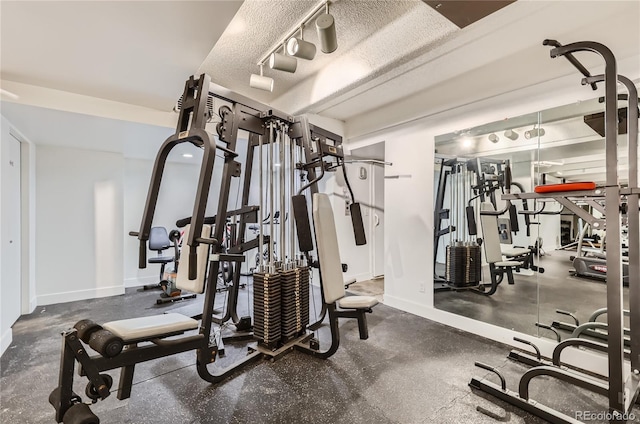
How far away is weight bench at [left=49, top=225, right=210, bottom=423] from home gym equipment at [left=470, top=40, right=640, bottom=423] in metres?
2.21

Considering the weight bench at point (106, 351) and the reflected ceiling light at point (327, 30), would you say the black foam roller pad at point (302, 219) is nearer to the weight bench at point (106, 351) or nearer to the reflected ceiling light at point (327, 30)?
the weight bench at point (106, 351)

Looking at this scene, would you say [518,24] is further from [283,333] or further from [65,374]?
[65,374]

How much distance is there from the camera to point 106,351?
1.50 metres

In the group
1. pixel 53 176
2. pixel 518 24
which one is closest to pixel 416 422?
pixel 518 24

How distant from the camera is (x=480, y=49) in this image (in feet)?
8.17

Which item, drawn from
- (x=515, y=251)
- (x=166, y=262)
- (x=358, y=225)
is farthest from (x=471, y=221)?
(x=166, y=262)

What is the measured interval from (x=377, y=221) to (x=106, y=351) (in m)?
4.61

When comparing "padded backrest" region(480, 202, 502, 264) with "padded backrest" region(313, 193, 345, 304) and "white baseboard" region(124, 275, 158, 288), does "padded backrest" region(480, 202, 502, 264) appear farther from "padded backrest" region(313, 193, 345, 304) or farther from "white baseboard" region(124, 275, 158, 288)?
"white baseboard" region(124, 275, 158, 288)

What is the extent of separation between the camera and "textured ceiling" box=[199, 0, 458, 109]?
2.20 metres

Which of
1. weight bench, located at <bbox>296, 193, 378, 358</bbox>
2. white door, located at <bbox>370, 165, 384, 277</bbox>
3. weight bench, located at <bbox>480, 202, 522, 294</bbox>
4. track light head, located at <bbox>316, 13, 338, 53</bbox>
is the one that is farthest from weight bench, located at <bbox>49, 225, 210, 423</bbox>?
white door, located at <bbox>370, 165, 384, 277</bbox>

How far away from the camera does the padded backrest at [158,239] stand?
4929mm

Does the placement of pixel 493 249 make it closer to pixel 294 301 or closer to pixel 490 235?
pixel 490 235

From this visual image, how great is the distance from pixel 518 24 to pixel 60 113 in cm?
437

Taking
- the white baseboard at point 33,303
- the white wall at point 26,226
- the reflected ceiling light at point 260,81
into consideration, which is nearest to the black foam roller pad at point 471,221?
the reflected ceiling light at point 260,81
